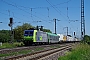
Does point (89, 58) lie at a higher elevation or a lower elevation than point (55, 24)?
lower

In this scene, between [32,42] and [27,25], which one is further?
[27,25]

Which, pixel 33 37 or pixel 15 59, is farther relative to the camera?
pixel 33 37

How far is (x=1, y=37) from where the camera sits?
80.5m

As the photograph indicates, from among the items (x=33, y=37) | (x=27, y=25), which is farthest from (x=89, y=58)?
(x=27, y=25)

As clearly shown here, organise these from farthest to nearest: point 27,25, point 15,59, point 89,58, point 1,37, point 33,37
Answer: point 27,25, point 1,37, point 33,37, point 15,59, point 89,58

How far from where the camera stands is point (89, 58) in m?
11.7

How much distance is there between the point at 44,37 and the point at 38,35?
5490mm

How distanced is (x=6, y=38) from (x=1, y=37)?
6.59 feet

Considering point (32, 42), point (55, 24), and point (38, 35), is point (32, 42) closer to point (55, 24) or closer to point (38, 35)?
point (38, 35)

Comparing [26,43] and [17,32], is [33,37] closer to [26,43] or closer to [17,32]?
[26,43]

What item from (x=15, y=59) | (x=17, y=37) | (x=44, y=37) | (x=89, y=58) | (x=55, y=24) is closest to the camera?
(x=89, y=58)

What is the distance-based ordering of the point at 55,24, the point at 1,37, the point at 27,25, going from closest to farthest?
the point at 55,24
the point at 1,37
the point at 27,25

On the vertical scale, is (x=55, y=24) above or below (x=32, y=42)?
above

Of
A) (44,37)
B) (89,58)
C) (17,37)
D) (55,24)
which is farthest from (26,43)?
(17,37)
